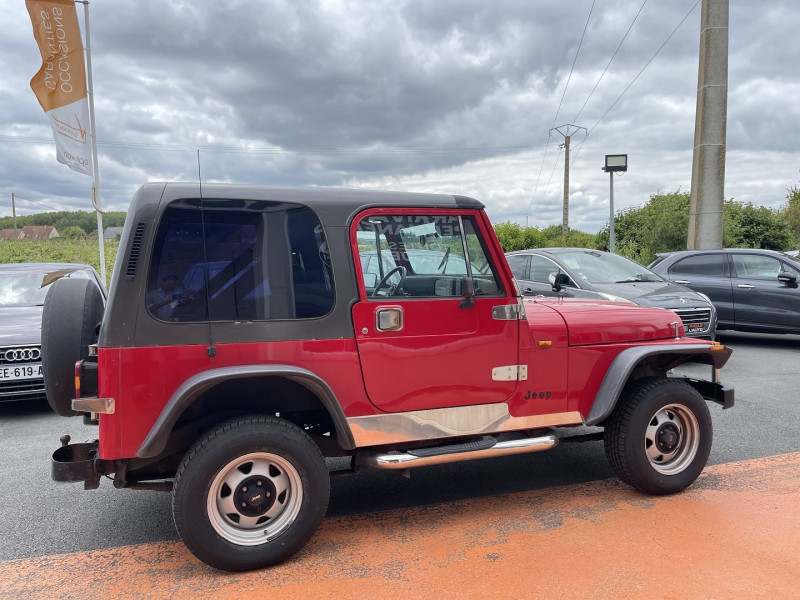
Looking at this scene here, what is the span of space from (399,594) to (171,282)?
1.88 metres

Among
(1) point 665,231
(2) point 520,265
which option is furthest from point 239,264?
(1) point 665,231

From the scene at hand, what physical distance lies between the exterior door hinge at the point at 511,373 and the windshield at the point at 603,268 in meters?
5.31

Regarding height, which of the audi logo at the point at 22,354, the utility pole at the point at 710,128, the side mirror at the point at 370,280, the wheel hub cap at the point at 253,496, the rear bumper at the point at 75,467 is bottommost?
the wheel hub cap at the point at 253,496

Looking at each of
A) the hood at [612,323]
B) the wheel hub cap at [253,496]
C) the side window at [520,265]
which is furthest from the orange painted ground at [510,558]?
the side window at [520,265]

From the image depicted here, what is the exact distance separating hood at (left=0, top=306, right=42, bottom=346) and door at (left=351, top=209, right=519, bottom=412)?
13.3 feet

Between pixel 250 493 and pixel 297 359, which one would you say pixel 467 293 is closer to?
pixel 297 359

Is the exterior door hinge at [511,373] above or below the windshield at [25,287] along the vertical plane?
below

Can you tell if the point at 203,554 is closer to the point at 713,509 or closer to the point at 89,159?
the point at 713,509

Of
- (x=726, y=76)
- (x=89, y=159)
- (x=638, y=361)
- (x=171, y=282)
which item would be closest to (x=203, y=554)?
(x=171, y=282)

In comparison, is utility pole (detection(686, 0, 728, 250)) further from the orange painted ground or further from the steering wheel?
the steering wheel

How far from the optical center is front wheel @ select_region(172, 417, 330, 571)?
2.95 meters

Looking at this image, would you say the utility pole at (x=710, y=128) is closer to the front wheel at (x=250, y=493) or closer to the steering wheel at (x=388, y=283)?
the steering wheel at (x=388, y=283)

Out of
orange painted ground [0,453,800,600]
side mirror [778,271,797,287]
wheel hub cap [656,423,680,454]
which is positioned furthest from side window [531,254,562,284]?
orange painted ground [0,453,800,600]

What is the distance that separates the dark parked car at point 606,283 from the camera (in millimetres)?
7949
